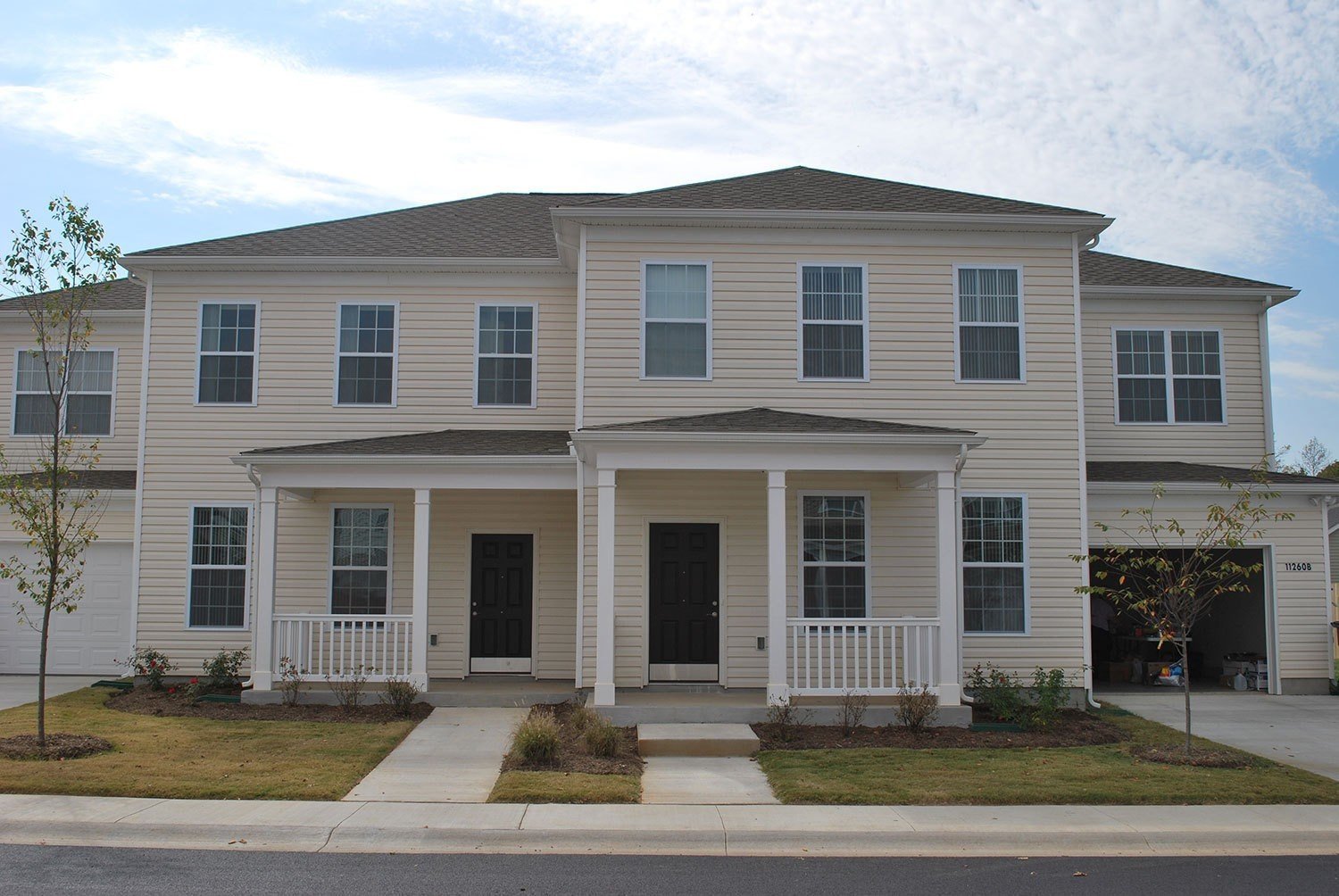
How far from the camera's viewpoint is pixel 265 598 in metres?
14.6

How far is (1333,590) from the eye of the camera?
56.2 ft

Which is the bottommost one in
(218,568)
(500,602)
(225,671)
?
(225,671)

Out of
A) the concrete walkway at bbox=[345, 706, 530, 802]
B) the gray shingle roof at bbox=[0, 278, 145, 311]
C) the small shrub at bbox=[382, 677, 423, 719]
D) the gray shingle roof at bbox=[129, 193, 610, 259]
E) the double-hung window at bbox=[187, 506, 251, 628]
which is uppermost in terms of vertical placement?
the gray shingle roof at bbox=[129, 193, 610, 259]

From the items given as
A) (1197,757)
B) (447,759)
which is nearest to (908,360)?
(1197,757)

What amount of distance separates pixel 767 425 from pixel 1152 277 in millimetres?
8428

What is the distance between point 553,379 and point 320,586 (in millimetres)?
4650

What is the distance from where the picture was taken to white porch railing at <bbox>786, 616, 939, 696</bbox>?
43.0ft

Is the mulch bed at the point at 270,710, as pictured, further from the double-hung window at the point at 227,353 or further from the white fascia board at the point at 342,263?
the white fascia board at the point at 342,263

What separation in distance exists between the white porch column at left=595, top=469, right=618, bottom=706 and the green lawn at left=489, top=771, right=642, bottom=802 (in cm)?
268

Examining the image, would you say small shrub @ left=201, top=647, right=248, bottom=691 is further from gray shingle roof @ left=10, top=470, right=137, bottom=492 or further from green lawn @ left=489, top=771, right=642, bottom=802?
green lawn @ left=489, top=771, right=642, bottom=802

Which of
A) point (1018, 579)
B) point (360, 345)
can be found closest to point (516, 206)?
point (360, 345)

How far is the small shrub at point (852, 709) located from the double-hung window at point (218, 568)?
9046 millimetres

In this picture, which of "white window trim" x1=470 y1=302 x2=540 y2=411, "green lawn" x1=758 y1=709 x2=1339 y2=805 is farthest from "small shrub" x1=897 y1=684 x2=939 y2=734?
"white window trim" x1=470 y1=302 x2=540 y2=411

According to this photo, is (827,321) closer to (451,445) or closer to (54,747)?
(451,445)
